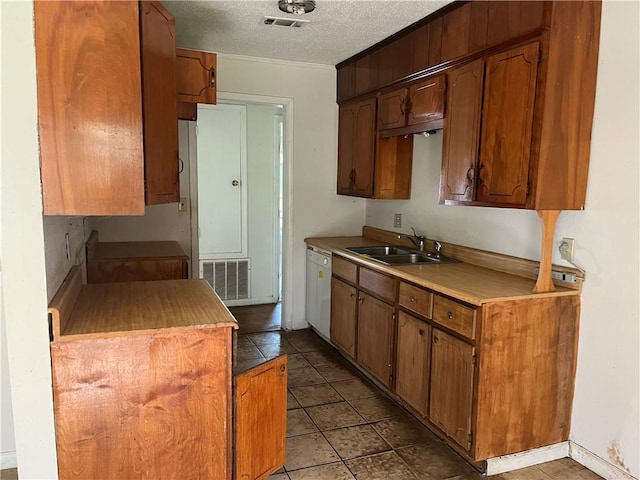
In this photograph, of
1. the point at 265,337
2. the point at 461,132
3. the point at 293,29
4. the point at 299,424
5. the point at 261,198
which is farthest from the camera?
the point at 261,198

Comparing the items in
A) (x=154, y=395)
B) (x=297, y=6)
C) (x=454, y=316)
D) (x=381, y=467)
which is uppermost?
(x=297, y=6)

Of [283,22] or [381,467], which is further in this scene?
[283,22]

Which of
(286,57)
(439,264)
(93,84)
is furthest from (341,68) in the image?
(93,84)

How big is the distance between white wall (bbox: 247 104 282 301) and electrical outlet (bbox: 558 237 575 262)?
3418 millimetres

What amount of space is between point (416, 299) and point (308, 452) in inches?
40.8

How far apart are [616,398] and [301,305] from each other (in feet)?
9.26

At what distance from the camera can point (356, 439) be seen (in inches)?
105

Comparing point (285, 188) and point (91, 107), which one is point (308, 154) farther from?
point (91, 107)

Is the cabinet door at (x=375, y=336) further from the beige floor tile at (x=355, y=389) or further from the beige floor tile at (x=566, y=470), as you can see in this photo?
the beige floor tile at (x=566, y=470)

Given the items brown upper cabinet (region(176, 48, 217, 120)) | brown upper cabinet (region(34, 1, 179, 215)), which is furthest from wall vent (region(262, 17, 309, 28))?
brown upper cabinet (region(34, 1, 179, 215))

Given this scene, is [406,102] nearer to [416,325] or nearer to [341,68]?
[341,68]

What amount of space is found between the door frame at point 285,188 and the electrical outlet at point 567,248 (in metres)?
2.49

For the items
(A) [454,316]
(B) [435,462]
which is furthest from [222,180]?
(B) [435,462]

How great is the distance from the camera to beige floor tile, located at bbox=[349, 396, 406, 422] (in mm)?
2941
